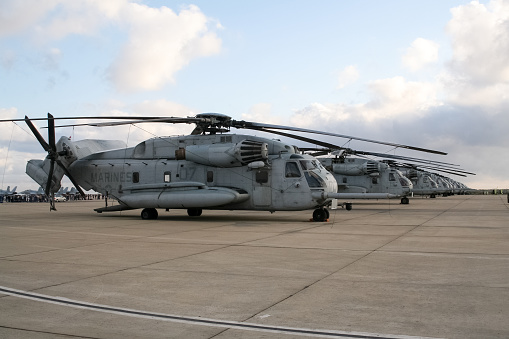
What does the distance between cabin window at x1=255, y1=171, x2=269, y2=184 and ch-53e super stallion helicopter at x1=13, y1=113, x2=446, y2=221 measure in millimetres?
43

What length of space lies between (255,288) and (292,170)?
43.3 feet

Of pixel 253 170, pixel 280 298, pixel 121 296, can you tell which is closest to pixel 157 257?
pixel 121 296

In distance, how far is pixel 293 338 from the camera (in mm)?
4820

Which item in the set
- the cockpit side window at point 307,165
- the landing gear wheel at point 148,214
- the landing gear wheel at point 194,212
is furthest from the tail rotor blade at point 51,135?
the cockpit side window at point 307,165

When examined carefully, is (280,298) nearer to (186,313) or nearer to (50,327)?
(186,313)

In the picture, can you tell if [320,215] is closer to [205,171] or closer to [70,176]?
[205,171]

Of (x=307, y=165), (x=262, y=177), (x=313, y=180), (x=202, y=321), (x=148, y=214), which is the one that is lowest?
(x=202, y=321)

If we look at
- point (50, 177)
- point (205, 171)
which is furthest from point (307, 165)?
point (50, 177)

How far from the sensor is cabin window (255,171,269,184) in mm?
20469

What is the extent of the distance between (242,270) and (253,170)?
12.2 m

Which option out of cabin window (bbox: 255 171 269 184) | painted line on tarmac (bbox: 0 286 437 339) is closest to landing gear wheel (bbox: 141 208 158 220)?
cabin window (bbox: 255 171 269 184)

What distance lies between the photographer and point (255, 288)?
717 cm

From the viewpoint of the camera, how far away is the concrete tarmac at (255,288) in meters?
5.20

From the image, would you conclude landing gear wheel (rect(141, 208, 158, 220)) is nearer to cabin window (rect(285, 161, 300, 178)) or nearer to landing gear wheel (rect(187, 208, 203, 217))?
landing gear wheel (rect(187, 208, 203, 217))
